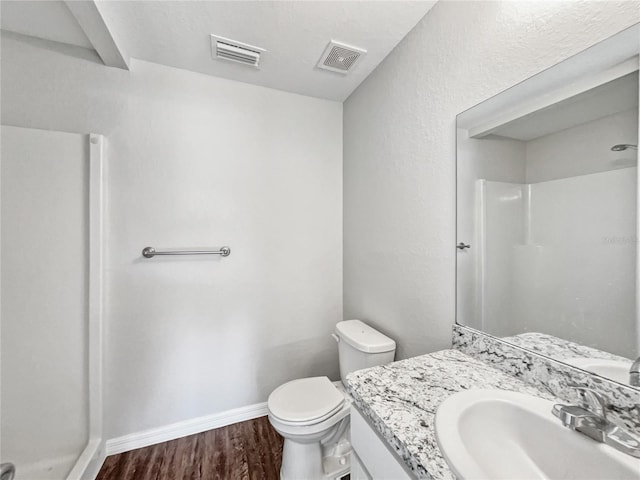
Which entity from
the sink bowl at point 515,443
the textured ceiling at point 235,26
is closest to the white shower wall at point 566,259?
the sink bowl at point 515,443

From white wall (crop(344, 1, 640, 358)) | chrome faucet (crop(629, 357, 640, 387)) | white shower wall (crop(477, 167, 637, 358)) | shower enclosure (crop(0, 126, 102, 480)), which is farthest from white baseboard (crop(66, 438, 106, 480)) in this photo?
chrome faucet (crop(629, 357, 640, 387))

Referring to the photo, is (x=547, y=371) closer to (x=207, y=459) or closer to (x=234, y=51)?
(x=207, y=459)

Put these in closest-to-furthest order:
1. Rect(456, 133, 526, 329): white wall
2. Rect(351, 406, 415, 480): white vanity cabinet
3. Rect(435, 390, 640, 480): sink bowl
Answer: Rect(435, 390, 640, 480): sink bowl → Rect(351, 406, 415, 480): white vanity cabinet → Rect(456, 133, 526, 329): white wall

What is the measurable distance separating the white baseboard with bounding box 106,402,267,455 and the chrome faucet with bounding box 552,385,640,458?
173 cm

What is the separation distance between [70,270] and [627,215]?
2.23 metres

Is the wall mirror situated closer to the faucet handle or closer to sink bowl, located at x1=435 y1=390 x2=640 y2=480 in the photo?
the faucet handle

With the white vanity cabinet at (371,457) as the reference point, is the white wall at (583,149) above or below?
above

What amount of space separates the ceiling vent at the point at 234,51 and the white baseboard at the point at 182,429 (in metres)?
2.21

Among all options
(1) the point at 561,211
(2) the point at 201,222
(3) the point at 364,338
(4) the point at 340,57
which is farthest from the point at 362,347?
(4) the point at 340,57

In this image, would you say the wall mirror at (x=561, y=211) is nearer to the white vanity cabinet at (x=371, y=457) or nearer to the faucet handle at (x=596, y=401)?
the faucet handle at (x=596, y=401)

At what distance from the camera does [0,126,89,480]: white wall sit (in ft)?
4.09

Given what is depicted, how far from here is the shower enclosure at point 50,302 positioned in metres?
1.25

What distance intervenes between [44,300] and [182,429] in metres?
1.08

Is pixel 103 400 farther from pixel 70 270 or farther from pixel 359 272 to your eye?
pixel 359 272
